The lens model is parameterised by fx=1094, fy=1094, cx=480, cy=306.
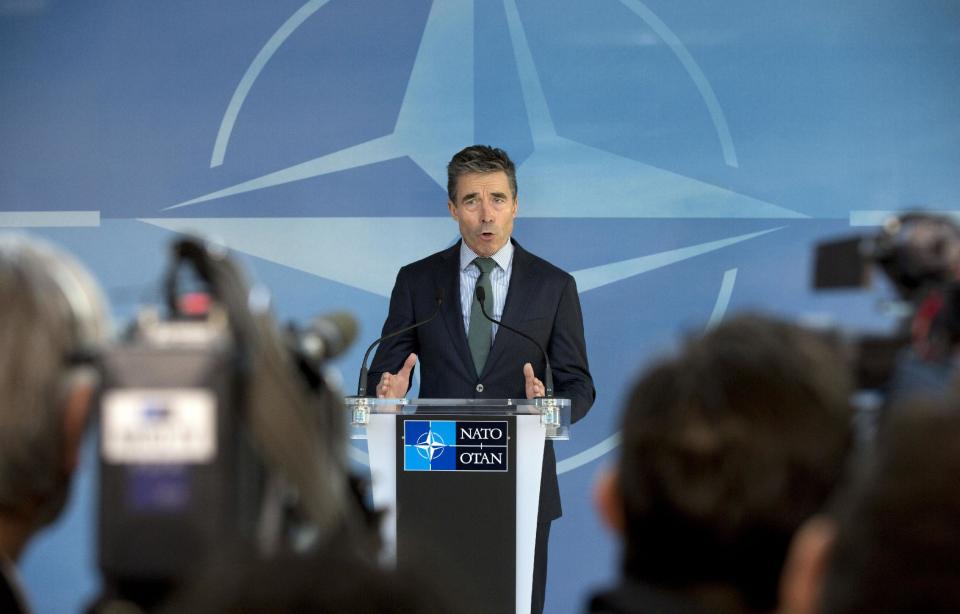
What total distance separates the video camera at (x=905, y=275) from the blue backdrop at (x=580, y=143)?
384 centimetres

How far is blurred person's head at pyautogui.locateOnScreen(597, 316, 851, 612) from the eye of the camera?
92 centimetres

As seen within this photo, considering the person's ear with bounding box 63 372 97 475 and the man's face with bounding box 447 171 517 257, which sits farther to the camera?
the man's face with bounding box 447 171 517 257

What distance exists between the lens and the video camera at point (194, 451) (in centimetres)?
90

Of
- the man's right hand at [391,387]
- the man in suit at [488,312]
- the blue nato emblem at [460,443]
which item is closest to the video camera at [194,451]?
the blue nato emblem at [460,443]

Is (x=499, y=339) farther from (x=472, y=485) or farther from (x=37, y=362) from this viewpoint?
(x=37, y=362)

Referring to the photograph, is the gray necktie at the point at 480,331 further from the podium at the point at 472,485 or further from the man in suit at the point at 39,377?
the man in suit at the point at 39,377

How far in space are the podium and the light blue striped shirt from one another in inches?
40.9

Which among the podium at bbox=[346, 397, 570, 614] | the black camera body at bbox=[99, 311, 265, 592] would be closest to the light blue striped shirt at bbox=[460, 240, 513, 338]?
the podium at bbox=[346, 397, 570, 614]

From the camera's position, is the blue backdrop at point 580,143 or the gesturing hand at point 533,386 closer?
the gesturing hand at point 533,386

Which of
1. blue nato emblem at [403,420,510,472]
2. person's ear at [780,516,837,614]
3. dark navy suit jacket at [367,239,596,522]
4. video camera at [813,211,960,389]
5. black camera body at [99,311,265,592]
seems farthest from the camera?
dark navy suit jacket at [367,239,596,522]

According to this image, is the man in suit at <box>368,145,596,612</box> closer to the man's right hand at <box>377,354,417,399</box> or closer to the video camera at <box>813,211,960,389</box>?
the man's right hand at <box>377,354,417,399</box>

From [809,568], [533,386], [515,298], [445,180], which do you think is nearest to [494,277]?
[515,298]

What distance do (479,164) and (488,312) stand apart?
1.96 feet

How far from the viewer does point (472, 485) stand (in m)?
3.16
